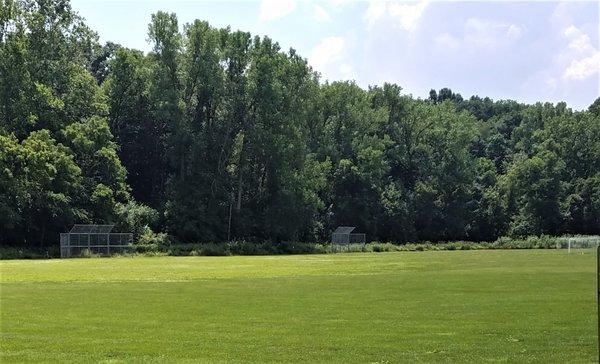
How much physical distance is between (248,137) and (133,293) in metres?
70.5

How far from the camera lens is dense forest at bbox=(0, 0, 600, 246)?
7906 centimetres

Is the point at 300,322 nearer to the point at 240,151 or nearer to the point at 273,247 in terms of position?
the point at 273,247

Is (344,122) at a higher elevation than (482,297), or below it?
higher

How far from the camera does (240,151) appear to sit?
96.8m

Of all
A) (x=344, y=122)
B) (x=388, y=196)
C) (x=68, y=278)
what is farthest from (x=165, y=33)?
(x=68, y=278)

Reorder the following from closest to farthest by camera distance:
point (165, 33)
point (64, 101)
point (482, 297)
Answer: point (482, 297), point (64, 101), point (165, 33)

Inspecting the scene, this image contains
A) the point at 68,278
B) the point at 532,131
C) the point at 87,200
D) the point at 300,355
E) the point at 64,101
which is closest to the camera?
the point at 300,355

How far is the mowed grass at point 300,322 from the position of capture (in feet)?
44.8

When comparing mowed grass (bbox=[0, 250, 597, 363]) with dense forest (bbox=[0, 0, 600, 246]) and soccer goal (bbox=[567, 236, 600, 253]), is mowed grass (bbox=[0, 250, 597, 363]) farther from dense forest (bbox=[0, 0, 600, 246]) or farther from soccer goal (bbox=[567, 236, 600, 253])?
soccer goal (bbox=[567, 236, 600, 253])

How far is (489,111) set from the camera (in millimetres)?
162125

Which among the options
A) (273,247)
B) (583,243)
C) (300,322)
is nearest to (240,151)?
(273,247)

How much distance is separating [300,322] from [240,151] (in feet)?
261

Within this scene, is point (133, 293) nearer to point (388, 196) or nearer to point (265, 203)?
point (265, 203)

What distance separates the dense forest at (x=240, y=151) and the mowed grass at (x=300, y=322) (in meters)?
50.6
